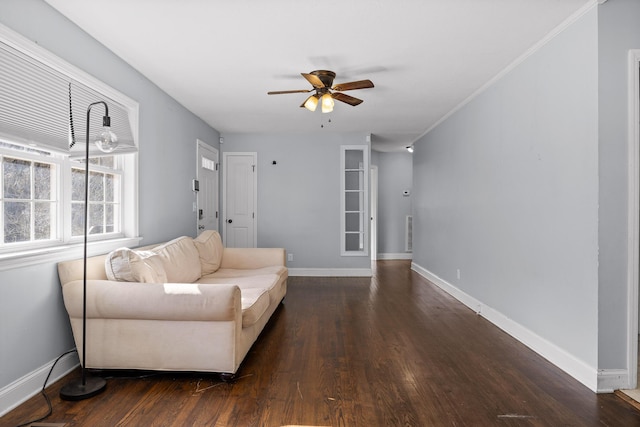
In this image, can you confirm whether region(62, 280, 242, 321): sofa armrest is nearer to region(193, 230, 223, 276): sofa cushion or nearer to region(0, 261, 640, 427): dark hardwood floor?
region(0, 261, 640, 427): dark hardwood floor

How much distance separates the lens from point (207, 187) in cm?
558

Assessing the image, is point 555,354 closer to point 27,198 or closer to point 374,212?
point 27,198

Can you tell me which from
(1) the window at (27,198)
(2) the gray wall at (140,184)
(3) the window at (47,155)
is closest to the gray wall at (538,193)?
(3) the window at (47,155)

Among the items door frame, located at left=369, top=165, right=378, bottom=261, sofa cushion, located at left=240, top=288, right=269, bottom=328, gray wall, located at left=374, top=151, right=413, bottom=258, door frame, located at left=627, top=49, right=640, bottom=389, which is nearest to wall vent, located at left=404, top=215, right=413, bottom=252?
gray wall, located at left=374, top=151, right=413, bottom=258

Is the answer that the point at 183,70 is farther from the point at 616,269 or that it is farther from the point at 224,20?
the point at 616,269

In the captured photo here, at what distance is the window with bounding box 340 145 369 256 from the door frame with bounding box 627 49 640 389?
13.5 ft

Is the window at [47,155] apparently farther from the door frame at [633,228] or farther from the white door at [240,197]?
the door frame at [633,228]

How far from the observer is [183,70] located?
348 centimetres

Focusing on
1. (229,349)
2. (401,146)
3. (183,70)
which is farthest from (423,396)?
(401,146)

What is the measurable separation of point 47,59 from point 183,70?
128 centimetres

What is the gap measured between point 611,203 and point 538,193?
633 mm

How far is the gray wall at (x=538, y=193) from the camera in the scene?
2.41 metres

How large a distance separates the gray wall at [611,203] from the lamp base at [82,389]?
10.2ft

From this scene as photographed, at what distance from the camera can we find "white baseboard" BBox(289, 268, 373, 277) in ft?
20.5
